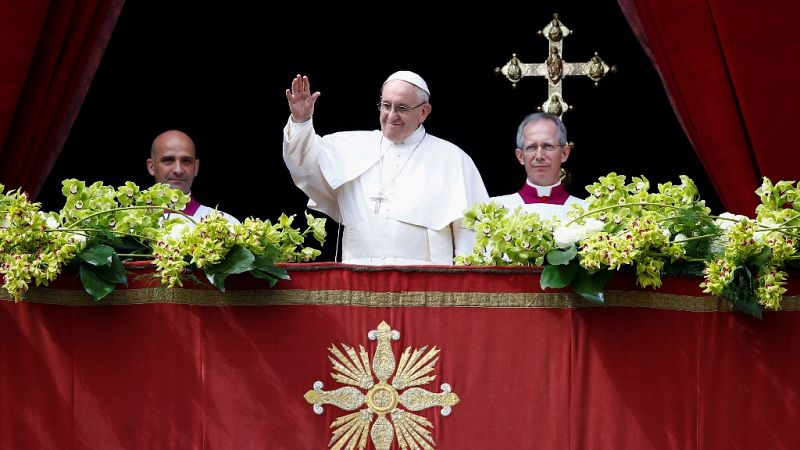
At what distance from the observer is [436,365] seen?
5375mm

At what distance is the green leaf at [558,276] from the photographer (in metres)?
5.22

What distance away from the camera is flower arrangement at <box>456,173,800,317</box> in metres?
5.14

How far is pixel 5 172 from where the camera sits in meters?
6.56

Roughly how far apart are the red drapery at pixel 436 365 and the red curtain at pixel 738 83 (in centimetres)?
135

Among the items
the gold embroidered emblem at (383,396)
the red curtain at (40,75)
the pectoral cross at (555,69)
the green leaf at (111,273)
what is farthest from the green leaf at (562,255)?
the pectoral cross at (555,69)

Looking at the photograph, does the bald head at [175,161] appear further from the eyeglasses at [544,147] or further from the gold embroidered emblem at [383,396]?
the gold embroidered emblem at [383,396]

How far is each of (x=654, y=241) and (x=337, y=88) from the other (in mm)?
3864

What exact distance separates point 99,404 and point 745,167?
2.80 metres

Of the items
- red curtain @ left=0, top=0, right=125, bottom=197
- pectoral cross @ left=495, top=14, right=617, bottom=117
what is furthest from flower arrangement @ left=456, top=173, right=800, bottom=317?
pectoral cross @ left=495, top=14, right=617, bottom=117

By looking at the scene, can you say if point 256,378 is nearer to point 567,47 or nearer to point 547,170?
point 547,170

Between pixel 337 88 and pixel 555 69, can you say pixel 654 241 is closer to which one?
pixel 555 69

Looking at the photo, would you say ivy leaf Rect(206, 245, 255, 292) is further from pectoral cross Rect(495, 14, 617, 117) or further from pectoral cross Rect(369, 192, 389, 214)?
pectoral cross Rect(495, 14, 617, 117)

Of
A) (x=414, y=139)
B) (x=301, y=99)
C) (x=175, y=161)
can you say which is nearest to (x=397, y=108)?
(x=414, y=139)

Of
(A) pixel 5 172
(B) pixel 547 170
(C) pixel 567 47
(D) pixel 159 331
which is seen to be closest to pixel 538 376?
(D) pixel 159 331
